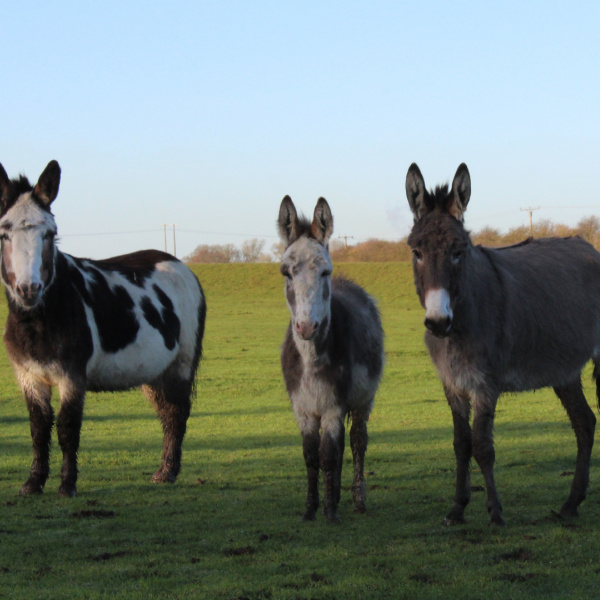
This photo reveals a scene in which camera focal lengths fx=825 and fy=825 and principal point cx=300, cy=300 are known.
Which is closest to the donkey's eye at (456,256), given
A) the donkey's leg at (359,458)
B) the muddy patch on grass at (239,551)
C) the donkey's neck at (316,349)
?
the donkey's neck at (316,349)

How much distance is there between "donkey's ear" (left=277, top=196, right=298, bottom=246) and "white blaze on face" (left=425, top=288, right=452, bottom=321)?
1631 millimetres

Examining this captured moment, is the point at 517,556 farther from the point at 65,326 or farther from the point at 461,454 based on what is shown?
the point at 65,326

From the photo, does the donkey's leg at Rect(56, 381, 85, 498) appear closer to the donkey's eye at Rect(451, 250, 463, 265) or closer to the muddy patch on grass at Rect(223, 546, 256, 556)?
the muddy patch on grass at Rect(223, 546, 256, 556)

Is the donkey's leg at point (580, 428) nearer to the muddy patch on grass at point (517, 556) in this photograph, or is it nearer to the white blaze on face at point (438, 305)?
the muddy patch on grass at point (517, 556)

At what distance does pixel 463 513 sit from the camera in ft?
21.7

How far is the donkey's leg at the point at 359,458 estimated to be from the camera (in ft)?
23.6

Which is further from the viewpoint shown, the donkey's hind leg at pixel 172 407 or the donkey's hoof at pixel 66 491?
the donkey's hind leg at pixel 172 407

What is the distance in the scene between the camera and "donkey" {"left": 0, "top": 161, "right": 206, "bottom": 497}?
7.63 metres

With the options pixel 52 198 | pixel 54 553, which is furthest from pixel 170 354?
pixel 54 553

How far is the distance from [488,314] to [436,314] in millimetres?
792

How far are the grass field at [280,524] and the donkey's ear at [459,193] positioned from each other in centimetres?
241

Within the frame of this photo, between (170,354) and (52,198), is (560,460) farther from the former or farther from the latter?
(52,198)

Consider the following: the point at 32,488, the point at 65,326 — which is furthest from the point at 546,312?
the point at 32,488

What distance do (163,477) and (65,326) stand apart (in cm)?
218
